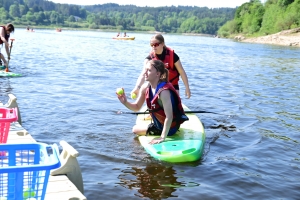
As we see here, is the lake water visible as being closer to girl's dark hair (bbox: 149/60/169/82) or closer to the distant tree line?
girl's dark hair (bbox: 149/60/169/82)

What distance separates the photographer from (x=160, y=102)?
656 centimetres

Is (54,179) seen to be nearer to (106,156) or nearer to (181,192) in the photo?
(181,192)

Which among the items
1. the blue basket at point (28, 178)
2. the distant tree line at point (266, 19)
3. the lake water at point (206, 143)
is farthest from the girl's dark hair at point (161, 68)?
the distant tree line at point (266, 19)

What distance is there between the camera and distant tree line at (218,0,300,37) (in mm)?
77450

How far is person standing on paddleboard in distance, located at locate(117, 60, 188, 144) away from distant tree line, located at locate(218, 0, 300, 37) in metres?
72.0

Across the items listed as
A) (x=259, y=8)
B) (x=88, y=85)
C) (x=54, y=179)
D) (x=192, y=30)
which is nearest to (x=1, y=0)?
(x=192, y=30)

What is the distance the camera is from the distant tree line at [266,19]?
77.4 meters

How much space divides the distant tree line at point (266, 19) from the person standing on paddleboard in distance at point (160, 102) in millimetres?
71961

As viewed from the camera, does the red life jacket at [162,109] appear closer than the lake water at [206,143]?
No

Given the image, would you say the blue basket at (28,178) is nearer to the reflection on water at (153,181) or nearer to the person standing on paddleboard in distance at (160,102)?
the reflection on water at (153,181)

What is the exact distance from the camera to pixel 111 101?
12.1 metres

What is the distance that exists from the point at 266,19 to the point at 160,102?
89436mm

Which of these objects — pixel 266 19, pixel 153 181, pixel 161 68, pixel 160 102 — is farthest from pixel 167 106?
pixel 266 19

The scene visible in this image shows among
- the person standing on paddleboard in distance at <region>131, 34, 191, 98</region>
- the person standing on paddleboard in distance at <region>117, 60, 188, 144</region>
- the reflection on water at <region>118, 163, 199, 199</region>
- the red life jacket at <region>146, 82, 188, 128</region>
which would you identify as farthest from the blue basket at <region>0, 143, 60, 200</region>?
the person standing on paddleboard in distance at <region>131, 34, 191, 98</region>
